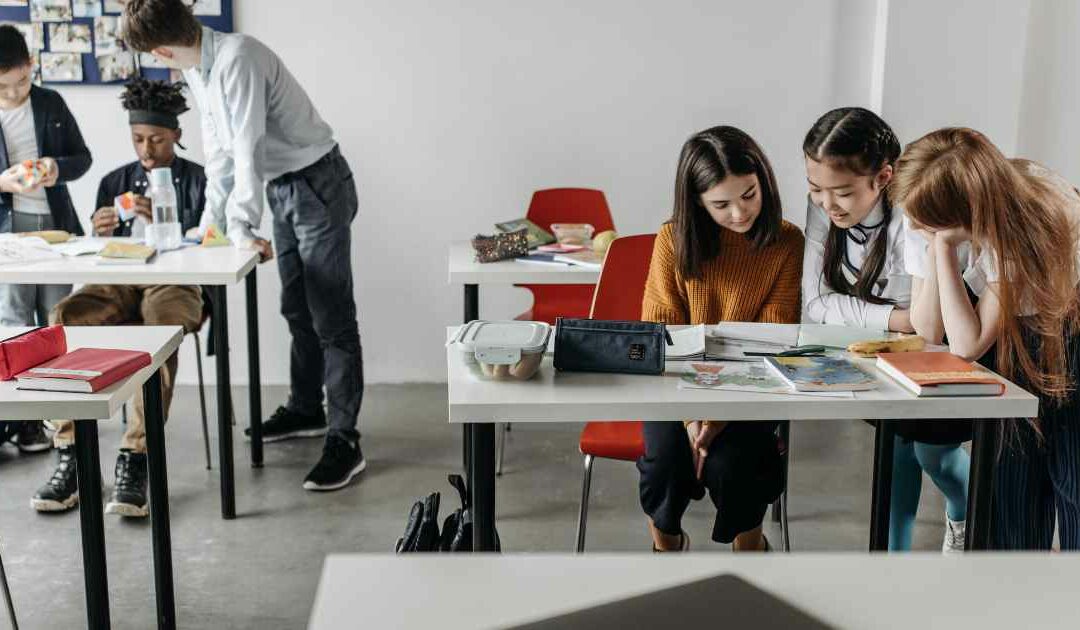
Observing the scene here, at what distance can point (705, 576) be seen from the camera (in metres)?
0.99

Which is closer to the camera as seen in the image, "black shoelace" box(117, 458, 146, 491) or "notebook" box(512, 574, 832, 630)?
"notebook" box(512, 574, 832, 630)

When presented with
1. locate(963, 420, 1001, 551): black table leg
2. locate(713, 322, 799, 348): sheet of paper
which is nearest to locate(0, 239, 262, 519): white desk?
locate(713, 322, 799, 348): sheet of paper

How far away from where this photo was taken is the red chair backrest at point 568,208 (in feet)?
13.3

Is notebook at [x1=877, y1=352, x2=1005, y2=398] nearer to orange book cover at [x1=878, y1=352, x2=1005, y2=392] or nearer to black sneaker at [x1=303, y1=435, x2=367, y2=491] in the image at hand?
orange book cover at [x1=878, y1=352, x2=1005, y2=392]

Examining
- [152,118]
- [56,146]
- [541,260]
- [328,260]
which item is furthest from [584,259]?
[56,146]

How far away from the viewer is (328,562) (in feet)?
3.45

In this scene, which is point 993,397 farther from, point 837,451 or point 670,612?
point 837,451

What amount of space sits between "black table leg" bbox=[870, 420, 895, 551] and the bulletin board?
3.18 m

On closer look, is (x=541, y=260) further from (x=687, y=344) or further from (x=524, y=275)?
(x=687, y=344)

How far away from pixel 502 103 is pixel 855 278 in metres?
2.23

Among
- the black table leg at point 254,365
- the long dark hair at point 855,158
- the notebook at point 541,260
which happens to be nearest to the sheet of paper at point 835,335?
the long dark hair at point 855,158

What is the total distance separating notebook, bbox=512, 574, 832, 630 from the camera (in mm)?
901

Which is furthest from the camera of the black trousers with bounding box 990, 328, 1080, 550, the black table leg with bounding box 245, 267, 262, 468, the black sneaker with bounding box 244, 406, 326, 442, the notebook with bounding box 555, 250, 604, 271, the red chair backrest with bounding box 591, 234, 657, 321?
the black sneaker with bounding box 244, 406, 326, 442

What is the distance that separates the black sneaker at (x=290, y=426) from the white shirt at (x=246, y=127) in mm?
744
